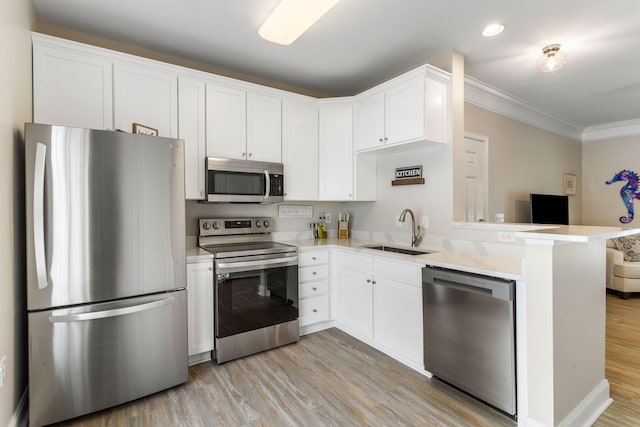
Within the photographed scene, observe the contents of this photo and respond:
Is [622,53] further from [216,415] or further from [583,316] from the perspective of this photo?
[216,415]

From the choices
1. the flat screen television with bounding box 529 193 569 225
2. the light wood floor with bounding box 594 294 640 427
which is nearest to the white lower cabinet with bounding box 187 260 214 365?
the light wood floor with bounding box 594 294 640 427

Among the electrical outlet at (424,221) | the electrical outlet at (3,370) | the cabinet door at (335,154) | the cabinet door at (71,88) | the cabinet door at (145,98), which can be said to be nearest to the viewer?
the electrical outlet at (3,370)

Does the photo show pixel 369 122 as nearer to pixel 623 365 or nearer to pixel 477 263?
pixel 477 263

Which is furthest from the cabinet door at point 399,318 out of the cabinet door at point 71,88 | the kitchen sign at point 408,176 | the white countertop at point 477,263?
the cabinet door at point 71,88

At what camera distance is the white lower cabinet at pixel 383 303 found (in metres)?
2.39

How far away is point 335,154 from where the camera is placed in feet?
11.1

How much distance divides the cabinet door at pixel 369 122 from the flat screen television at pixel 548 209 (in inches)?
106

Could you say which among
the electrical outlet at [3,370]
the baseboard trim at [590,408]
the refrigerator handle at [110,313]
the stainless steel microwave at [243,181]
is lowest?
the baseboard trim at [590,408]

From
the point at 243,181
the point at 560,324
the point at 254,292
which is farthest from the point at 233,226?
the point at 560,324

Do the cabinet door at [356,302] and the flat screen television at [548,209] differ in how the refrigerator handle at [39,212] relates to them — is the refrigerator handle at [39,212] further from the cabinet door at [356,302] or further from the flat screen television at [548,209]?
the flat screen television at [548,209]

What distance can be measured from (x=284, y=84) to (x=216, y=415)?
125 inches

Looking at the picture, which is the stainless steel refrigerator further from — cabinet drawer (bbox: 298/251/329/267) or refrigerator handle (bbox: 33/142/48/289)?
cabinet drawer (bbox: 298/251/329/267)

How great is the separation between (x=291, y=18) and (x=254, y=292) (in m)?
2.07

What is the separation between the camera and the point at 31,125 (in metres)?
1.71
